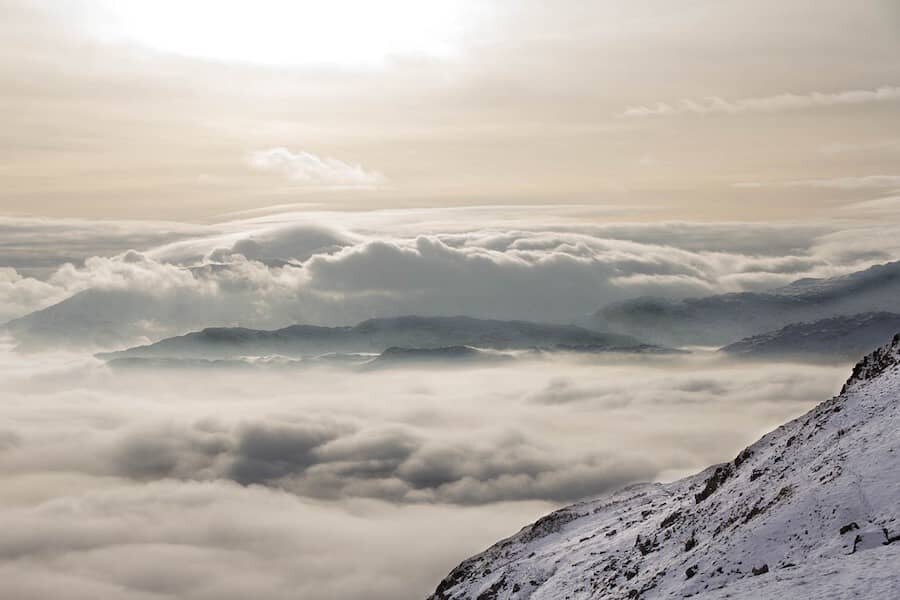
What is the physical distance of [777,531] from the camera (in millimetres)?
48469

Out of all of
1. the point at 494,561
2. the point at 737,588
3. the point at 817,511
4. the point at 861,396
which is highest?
the point at 861,396

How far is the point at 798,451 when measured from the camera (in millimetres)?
59938

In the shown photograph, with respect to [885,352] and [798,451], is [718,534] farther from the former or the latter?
[885,352]

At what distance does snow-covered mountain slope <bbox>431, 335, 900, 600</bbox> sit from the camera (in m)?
41.6

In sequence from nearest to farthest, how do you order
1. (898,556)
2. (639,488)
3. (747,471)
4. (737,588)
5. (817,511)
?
1. (898,556)
2. (737,588)
3. (817,511)
4. (747,471)
5. (639,488)

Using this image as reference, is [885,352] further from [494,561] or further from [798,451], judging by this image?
[494,561]

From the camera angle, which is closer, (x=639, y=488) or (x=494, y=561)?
(x=494, y=561)

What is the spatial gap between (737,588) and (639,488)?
255 ft

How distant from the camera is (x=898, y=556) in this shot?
38656 mm

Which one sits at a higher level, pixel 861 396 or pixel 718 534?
pixel 861 396

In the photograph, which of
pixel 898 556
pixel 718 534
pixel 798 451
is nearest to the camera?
pixel 898 556

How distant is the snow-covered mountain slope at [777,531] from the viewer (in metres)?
41.6

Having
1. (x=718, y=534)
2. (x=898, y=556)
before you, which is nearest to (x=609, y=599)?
(x=718, y=534)

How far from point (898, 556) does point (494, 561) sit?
215 ft
